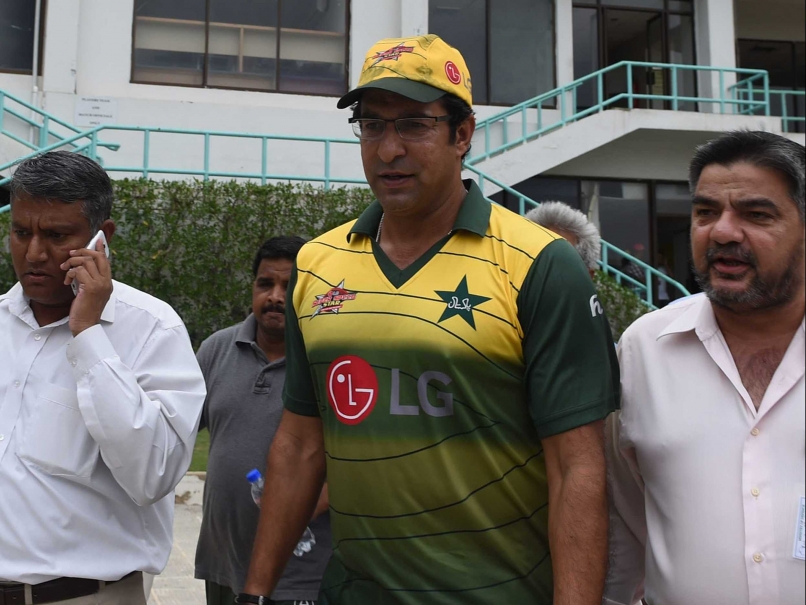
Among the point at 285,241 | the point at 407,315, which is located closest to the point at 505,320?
the point at 407,315

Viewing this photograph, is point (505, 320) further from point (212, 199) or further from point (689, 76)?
point (689, 76)

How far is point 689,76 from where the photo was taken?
17812 mm

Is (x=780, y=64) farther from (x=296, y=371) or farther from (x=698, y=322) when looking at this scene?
(x=296, y=371)

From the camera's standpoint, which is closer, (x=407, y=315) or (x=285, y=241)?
(x=407, y=315)

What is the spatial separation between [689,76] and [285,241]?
1528 centimetres

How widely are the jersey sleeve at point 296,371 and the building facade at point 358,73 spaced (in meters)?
10.3

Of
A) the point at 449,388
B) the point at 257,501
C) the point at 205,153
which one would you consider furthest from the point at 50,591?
the point at 205,153

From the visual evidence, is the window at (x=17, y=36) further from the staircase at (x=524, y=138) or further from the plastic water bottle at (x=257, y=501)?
the plastic water bottle at (x=257, y=501)

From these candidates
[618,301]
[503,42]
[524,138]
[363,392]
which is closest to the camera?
[363,392]

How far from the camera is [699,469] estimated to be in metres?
2.29

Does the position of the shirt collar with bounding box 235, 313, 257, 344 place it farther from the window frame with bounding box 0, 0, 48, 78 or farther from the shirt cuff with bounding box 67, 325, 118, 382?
the window frame with bounding box 0, 0, 48, 78

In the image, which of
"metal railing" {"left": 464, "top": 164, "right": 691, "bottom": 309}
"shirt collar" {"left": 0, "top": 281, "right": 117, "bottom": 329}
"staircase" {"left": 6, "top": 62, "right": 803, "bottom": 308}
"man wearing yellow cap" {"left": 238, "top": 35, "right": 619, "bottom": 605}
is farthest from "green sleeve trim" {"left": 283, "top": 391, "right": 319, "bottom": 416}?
"metal railing" {"left": 464, "top": 164, "right": 691, "bottom": 309}

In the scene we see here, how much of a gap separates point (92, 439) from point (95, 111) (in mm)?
11990

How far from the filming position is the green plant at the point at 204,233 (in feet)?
38.1
